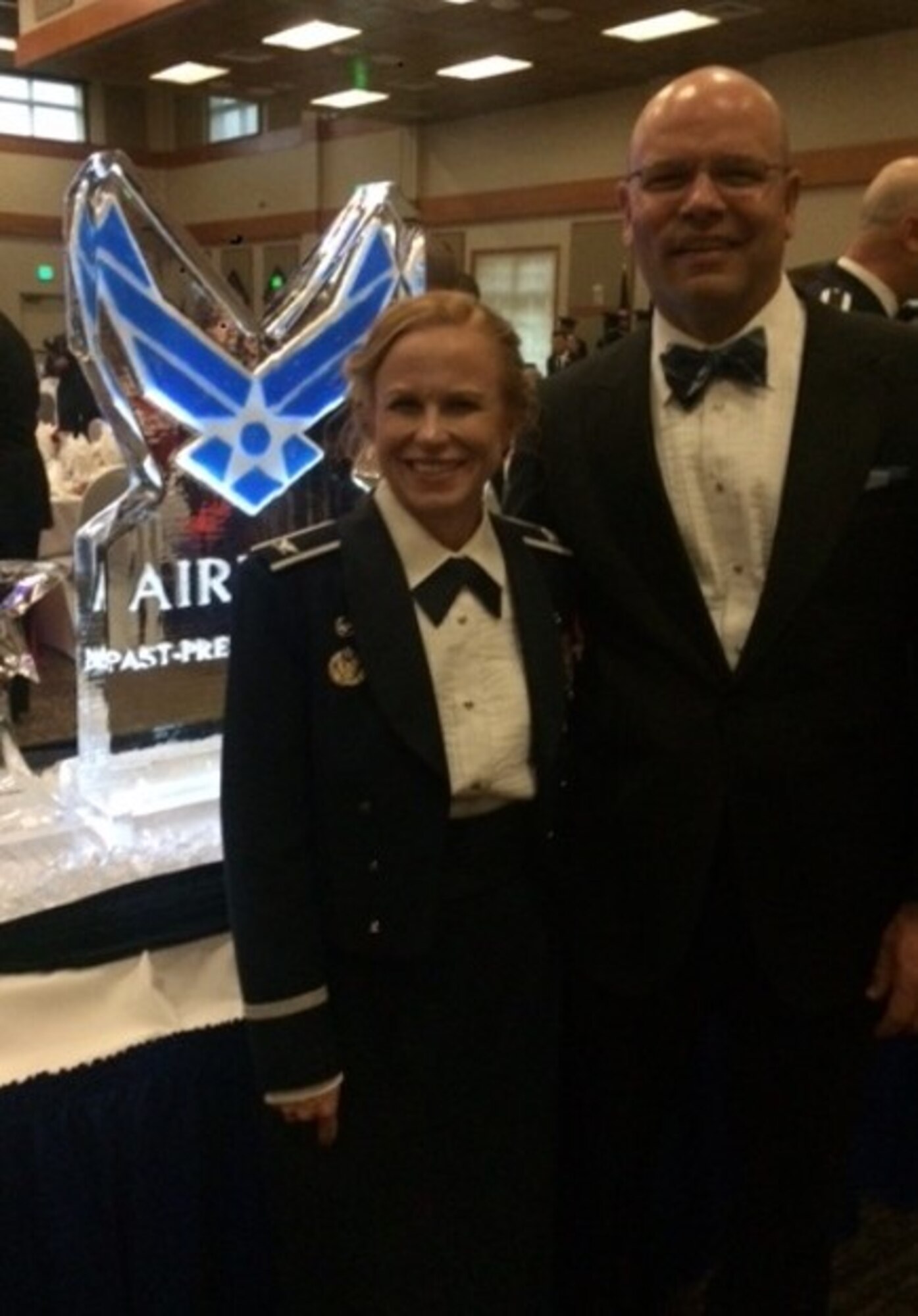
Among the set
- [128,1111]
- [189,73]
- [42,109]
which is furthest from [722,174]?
[42,109]

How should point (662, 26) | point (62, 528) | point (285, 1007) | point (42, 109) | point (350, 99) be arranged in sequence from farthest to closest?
1. point (42, 109)
2. point (350, 99)
3. point (662, 26)
4. point (62, 528)
5. point (285, 1007)

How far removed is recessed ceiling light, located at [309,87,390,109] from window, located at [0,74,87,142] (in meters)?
4.84

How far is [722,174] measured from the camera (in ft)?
4.02

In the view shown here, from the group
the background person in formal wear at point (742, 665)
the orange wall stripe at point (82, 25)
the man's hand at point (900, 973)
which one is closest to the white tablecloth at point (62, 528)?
the background person in formal wear at point (742, 665)

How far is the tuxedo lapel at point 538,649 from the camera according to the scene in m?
1.25

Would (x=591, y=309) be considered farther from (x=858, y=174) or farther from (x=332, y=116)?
(x=332, y=116)

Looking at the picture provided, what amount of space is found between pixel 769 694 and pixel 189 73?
12.0 metres

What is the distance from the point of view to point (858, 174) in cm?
940

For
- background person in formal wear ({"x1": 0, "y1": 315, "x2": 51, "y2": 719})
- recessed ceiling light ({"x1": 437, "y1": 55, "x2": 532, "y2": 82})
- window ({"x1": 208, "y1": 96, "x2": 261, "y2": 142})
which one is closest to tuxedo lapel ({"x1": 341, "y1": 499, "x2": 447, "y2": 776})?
background person in formal wear ({"x1": 0, "y1": 315, "x2": 51, "y2": 719})

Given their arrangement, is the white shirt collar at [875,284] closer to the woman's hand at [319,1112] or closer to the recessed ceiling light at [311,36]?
A: the woman's hand at [319,1112]

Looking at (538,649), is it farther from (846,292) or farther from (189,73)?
(189,73)

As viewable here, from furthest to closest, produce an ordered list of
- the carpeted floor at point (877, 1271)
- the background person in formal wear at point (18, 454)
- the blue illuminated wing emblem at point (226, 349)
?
1. the background person in formal wear at point (18, 454)
2. the carpeted floor at point (877, 1271)
3. the blue illuminated wing emblem at point (226, 349)

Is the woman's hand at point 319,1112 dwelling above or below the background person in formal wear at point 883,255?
below

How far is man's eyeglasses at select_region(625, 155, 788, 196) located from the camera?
1.22 meters
